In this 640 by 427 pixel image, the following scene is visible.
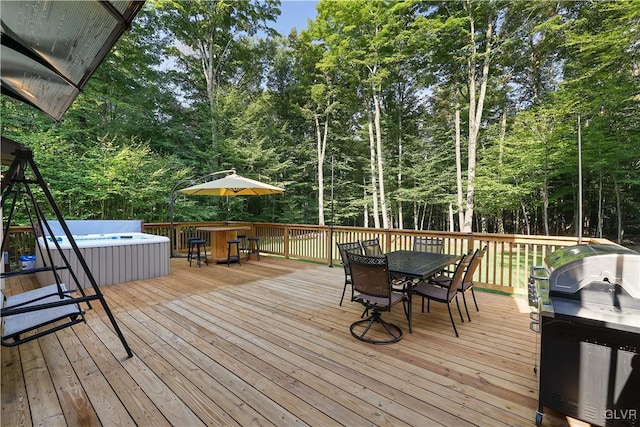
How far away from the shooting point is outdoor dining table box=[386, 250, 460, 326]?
286 centimetres

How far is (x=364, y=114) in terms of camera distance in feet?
46.3

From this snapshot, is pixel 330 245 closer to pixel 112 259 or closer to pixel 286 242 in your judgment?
pixel 286 242

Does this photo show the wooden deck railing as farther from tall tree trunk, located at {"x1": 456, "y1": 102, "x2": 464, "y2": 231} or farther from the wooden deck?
tall tree trunk, located at {"x1": 456, "y1": 102, "x2": 464, "y2": 231}

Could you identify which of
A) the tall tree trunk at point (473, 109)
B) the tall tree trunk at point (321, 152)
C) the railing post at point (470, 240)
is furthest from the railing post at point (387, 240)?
the tall tree trunk at point (321, 152)

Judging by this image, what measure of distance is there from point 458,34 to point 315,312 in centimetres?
1157

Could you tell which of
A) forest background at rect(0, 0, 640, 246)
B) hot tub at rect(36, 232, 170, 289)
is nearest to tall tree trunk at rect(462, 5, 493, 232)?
forest background at rect(0, 0, 640, 246)

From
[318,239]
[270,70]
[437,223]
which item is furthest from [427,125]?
[318,239]

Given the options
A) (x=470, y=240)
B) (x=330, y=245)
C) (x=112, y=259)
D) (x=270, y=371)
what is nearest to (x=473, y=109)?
(x=470, y=240)

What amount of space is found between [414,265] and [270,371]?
1.93 metres

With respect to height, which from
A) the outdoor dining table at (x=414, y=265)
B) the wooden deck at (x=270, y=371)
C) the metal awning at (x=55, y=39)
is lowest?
the wooden deck at (x=270, y=371)

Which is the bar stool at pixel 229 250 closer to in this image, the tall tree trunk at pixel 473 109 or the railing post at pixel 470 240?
the railing post at pixel 470 240

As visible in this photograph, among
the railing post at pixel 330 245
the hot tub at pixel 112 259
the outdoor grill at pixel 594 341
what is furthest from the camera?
the railing post at pixel 330 245

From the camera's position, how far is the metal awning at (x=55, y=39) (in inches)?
50.1

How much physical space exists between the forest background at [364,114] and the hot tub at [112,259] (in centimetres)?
342
